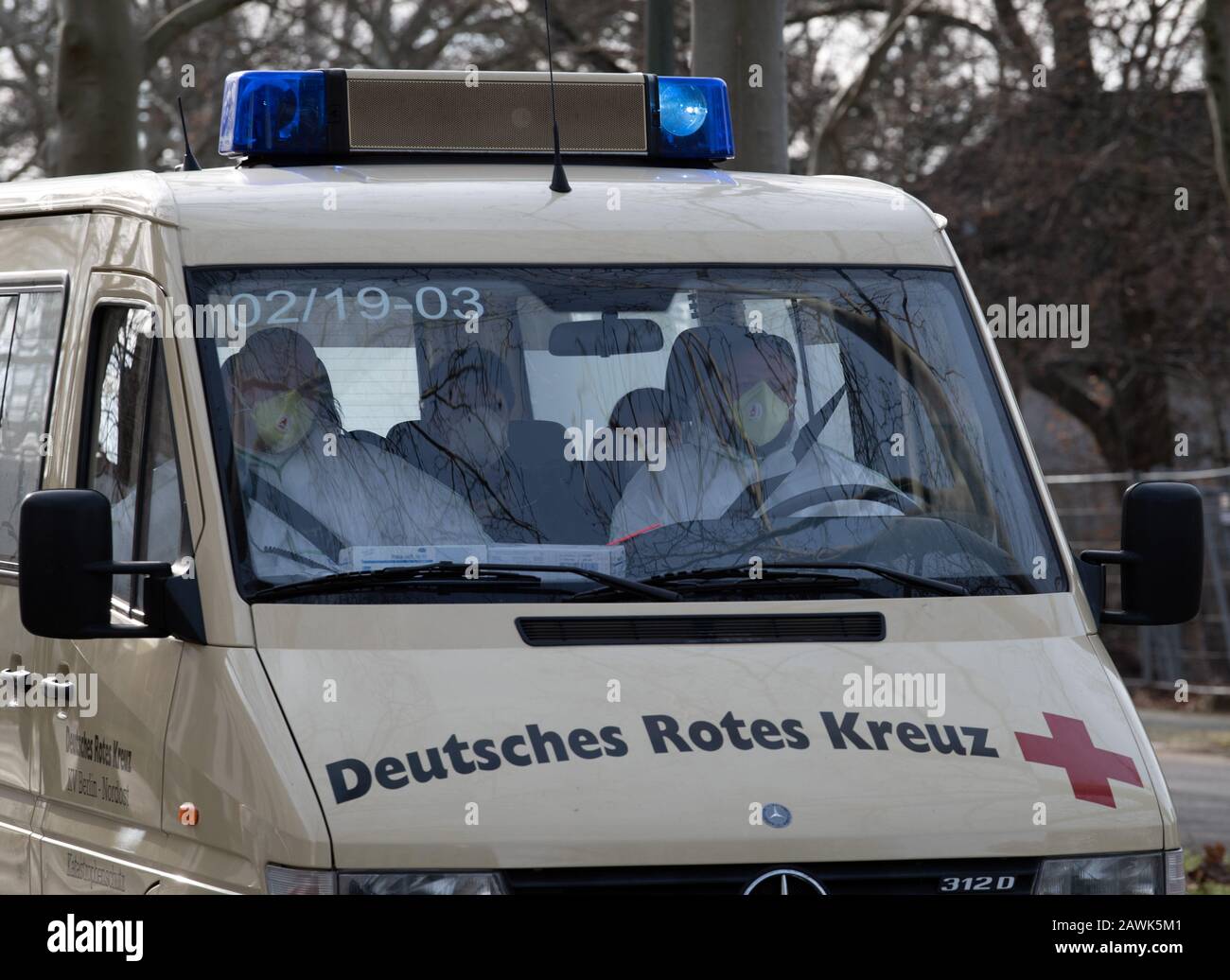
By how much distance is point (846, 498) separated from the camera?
4.81m

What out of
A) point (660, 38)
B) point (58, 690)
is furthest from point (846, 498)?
point (660, 38)

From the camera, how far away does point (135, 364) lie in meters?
4.89

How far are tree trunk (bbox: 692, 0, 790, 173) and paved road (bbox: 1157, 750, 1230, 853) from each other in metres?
3.45

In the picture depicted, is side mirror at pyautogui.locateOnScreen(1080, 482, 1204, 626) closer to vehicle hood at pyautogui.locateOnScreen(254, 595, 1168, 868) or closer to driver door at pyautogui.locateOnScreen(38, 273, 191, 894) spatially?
vehicle hood at pyautogui.locateOnScreen(254, 595, 1168, 868)

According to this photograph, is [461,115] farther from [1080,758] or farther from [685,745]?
[1080,758]

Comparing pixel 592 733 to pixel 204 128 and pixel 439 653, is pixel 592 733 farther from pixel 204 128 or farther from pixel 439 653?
pixel 204 128

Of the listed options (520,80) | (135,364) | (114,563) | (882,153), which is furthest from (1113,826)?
(882,153)

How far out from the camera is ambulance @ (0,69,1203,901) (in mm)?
4062

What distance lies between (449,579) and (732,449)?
77cm

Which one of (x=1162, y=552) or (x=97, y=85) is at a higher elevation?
(x=97, y=85)

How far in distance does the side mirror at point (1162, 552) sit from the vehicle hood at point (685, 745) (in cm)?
43

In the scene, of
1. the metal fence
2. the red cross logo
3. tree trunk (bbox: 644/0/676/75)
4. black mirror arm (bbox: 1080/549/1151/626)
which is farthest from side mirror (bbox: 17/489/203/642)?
the metal fence

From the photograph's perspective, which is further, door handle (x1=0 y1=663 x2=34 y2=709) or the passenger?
door handle (x1=0 y1=663 x2=34 y2=709)

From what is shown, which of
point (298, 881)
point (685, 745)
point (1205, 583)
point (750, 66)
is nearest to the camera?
point (298, 881)
